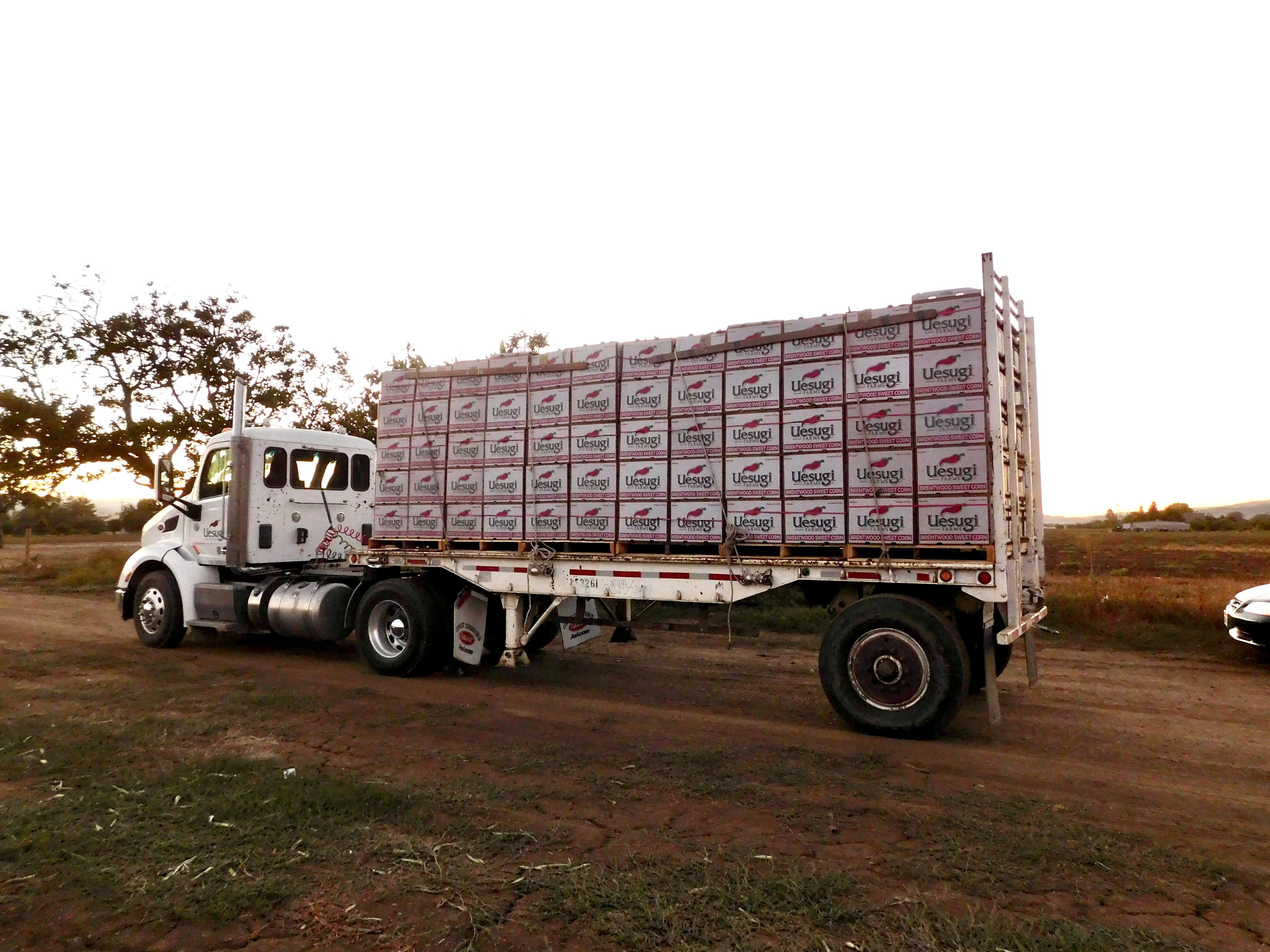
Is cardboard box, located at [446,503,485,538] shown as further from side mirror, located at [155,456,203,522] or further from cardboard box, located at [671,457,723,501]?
side mirror, located at [155,456,203,522]

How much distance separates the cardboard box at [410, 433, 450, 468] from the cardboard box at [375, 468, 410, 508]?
0.68 feet

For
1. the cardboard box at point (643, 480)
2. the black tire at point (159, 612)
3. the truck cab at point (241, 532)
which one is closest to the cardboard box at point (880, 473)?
the cardboard box at point (643, 480)

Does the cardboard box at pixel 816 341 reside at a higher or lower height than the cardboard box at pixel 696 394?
higher

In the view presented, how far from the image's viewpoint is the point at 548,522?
8.56 m

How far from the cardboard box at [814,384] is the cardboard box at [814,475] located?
442mm

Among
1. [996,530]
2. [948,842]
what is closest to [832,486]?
[996,530]

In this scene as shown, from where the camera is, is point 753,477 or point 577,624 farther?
point 577,624

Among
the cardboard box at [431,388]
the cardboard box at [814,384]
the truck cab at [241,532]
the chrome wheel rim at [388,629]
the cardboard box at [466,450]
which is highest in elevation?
the cardboard box at [431,388]

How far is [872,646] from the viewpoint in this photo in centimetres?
687

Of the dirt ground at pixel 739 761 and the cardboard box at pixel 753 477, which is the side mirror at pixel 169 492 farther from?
the cardboard box at pixel 753 477

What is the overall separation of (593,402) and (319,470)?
5.74m

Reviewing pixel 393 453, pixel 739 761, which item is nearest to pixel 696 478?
pixel 739 761

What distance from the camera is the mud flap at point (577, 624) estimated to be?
8.89m

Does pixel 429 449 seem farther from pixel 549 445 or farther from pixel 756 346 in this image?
pixel 756 346
